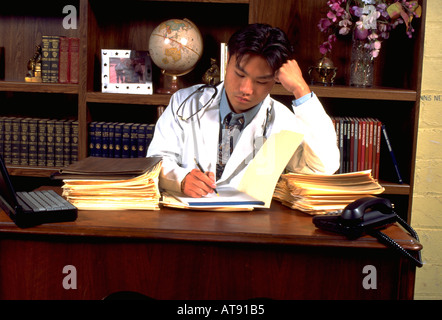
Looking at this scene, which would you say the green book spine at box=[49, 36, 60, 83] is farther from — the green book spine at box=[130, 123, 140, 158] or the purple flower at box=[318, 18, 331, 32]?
the purple flower at box=[318, 18, 331, 32]

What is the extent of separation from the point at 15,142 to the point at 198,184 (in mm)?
1428

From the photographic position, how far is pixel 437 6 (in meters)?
2.40

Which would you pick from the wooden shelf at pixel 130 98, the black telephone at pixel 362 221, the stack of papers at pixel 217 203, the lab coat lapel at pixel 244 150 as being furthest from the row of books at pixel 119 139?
the black telephone at pixel 362 221

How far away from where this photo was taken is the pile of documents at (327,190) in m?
1.28

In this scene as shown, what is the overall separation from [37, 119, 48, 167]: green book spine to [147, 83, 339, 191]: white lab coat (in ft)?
2.73

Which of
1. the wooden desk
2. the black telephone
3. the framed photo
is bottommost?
→ the wooden desk

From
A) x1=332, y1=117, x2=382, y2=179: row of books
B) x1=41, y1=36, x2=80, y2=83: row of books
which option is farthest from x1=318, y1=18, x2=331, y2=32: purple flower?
x1=41, y1=36, x2=80, y2=83: row of books

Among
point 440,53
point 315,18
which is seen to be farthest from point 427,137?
point 315,18

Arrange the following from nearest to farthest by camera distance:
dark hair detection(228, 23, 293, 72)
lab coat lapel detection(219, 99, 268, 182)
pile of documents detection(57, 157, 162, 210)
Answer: pile of documents detection(57, 157, 162, 210)
dark hair detection(228, 23, 293, 72)
lab coat lapel detection(219, 99, 268, 182)

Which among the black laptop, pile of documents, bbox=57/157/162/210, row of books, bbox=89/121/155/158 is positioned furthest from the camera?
row of books, bbox=89/121/155/158

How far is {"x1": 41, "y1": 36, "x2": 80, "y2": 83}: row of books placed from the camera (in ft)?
7.84

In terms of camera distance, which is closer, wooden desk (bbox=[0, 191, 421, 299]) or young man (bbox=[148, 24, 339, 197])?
wooden desk (bbox=[0, 191, 421, 299])

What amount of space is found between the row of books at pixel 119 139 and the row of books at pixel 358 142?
850mm

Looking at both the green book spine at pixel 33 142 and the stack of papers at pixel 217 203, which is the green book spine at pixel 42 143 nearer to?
the green book spine at pixel 33 142
